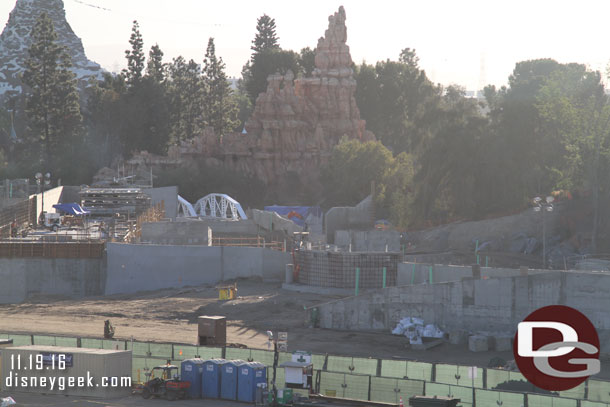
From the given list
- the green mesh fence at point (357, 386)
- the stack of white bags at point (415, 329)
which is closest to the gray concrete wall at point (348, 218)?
the stack of white bags at point (415, 329)

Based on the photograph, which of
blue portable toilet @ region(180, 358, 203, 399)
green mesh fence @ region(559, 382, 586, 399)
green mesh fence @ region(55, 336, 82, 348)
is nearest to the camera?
green mesh fence @ region(559, 382, 586, 399)

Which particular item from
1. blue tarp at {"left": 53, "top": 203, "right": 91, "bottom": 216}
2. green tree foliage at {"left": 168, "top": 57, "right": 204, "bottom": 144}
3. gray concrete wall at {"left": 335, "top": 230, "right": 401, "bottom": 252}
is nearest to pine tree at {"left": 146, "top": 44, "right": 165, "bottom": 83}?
green tree foliage at {"left": 168, "top": 57, "right": 204, "bottom": 144}

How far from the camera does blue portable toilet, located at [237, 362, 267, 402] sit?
97.2 ft

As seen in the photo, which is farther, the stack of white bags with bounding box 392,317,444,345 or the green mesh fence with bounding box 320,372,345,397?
the stack of white bags with bounding box 392,317,444,345

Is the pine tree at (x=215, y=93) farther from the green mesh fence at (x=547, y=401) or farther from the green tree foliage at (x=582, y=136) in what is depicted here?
the green mesh fence at (x=547, y=401)

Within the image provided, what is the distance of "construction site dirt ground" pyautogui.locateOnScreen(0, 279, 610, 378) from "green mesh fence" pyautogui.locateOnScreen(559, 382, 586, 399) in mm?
8590

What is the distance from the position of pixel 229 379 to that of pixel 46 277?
30.3 meters

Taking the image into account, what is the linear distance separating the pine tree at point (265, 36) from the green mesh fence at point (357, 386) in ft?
375

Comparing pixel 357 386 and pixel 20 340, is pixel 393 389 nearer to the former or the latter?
pixel 357 386

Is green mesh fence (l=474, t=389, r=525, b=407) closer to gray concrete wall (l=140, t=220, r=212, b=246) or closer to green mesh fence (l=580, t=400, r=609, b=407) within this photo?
green mesh fence (l=580, t=400, r=609, b=407)

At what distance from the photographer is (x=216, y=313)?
49.0 m

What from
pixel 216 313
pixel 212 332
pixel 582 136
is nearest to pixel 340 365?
pixel 212 332

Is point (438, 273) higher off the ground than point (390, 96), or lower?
lower

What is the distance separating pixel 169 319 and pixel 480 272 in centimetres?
1567
